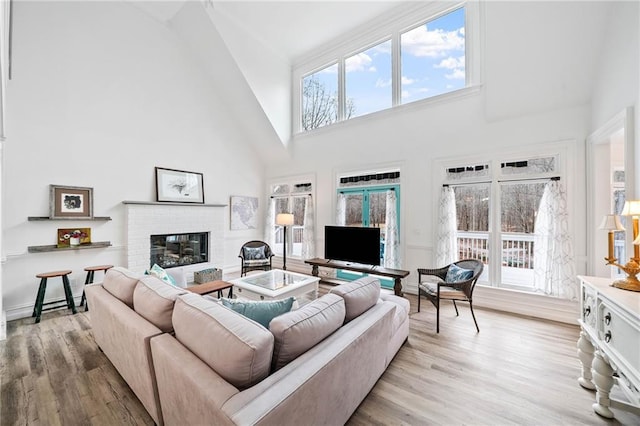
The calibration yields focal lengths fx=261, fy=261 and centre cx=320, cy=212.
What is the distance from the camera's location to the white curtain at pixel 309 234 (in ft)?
18.8

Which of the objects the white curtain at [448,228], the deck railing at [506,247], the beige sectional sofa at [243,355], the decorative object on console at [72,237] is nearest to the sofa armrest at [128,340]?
the beige sectional sofa at [243,355]

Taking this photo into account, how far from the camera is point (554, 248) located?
341 cm

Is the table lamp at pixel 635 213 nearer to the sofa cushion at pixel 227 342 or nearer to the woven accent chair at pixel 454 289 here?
the woven accent chair at pixel 454 289

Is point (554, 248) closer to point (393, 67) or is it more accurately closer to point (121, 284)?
point (393, 67)

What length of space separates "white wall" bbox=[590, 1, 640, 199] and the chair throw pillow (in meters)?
5.31

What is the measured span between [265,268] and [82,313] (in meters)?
2.77

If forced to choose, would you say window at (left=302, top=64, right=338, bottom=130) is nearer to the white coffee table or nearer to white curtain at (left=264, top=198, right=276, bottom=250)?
white curtain at (left=264, top=198, right=276, bottom=250)

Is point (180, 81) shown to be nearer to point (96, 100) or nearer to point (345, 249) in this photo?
point (96, 100)

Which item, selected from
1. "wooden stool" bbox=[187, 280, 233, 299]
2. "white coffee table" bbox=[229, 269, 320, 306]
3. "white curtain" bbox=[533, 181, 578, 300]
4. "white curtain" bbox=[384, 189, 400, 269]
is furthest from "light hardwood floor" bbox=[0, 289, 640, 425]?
"white curtain" bbox=[384, 189, 400, 269]

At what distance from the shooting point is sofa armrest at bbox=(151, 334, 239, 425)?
3.60ft

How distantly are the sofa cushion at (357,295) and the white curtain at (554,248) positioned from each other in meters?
2.83

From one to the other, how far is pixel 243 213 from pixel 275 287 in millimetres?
3263

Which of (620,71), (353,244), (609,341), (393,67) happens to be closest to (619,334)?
(609,341)

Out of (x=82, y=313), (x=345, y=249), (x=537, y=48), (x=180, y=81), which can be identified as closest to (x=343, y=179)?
(x=345, y=249)
